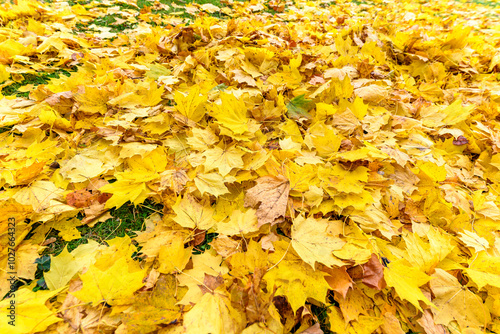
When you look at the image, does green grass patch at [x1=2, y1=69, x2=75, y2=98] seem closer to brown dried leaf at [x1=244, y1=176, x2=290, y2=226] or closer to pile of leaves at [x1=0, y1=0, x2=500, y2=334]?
pile of leaves at [x1=0, y1=0, x2=500, y2=334]

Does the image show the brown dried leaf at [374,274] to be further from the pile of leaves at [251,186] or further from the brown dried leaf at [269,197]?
the brown dried leaf at [269,197]

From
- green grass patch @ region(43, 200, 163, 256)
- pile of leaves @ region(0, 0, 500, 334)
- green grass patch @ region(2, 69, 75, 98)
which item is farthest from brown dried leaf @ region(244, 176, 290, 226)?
green grass patch @ region(2, 69, 75, 98)

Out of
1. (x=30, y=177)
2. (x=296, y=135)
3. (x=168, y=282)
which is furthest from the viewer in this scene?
(x=296, y=135)

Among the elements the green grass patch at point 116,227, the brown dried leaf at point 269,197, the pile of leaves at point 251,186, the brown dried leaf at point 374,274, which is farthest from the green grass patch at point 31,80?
the brown dried leaf at point 374,274

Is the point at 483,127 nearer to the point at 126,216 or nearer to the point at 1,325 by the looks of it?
the point at 126,216

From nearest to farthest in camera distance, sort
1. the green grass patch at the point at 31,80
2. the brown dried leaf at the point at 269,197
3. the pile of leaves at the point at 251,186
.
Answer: the pile of leaves at the point at 251,186 → the brown dried leaf at the point at 269,197 → the green grass patch at the point at 31,80

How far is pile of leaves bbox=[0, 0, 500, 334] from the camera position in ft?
2.99

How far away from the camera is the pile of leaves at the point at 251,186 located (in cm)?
91

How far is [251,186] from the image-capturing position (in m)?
1.28

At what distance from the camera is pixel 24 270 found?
3.27ft

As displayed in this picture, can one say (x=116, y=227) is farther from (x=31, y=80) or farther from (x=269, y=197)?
(x=31, y=80)

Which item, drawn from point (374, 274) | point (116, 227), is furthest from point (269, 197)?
point (116, 227)

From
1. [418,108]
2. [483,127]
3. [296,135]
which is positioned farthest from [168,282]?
[483,127]

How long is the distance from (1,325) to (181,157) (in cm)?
95
